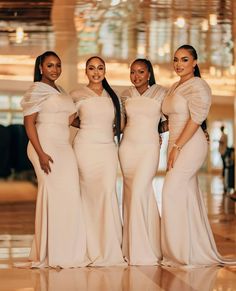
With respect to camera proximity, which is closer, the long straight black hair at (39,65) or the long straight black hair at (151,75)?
the long straight black hair at (39,65)

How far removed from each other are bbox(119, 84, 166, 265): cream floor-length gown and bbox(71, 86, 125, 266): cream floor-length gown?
12cm

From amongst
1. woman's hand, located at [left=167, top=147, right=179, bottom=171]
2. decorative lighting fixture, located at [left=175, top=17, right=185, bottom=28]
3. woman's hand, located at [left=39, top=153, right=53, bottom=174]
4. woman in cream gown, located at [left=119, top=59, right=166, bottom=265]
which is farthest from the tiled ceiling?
woman's hand, located at [left=39, top=153, right=53, bottom=174]

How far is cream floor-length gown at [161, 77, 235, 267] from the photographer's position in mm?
6469

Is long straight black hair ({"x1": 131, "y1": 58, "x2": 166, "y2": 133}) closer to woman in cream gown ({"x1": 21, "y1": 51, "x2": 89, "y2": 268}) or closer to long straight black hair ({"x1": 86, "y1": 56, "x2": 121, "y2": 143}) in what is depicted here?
long straight black hair ({"x1": 86, "y1": 56, "x2": 121, "y2": 143})

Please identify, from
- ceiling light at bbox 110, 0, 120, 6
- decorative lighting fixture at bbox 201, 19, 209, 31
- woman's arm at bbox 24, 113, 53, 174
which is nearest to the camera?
woman's arm at bbox 24, 113, 53, 174

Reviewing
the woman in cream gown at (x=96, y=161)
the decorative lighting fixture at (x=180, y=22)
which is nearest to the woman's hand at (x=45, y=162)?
the woman in cream gown at (x=96, y=161)

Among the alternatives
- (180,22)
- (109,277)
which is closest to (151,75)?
(109,277)

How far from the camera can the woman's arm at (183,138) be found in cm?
648

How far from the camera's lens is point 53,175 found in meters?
6.49

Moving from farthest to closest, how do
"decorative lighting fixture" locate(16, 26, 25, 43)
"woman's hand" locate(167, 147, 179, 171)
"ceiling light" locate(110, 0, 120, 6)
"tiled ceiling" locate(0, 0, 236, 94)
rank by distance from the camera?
"decorative lighting fixture" locate(16, 26, 25, 43) → "tiled ceiling" locate(0, 0, 236, 94) → "ceiling light" locate(110, 0, 120, 6) → "woman's hand" locate(167, 147, 179, 171)

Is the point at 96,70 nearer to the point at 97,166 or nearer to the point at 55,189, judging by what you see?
the point at 97,166

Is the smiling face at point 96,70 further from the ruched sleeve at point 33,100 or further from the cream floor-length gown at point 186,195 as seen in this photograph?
the cream floor-length gown at point 186,195

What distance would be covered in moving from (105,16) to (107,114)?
15.9 feet

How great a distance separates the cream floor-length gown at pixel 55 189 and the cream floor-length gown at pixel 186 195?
0.72 m
